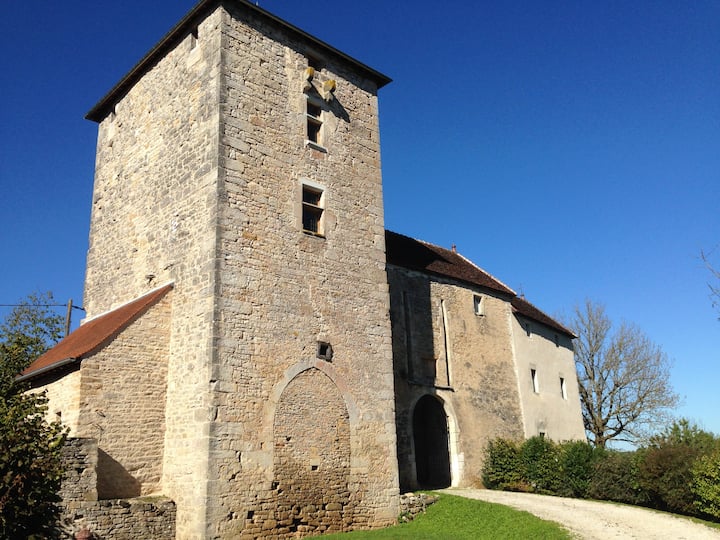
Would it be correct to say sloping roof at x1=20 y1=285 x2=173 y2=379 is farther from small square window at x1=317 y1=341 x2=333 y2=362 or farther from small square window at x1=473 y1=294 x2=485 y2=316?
small square window at x1=473 y1=294 x2=485 y2=316

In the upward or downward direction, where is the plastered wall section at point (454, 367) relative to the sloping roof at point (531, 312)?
downward

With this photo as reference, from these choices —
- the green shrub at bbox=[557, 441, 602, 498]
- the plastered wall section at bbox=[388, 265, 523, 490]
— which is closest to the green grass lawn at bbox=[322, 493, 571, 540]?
the plastered wall section at bbox=[388, 265, 523, 490]

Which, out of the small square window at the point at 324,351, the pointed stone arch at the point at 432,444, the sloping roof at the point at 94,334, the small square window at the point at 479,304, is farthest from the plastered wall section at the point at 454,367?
the sloping roof at the point at 94,334

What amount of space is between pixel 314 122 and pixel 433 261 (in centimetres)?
787

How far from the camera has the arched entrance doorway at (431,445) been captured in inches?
754

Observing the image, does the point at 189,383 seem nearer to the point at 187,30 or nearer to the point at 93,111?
the point at 187,30

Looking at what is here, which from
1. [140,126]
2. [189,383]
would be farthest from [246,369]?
[140,126]

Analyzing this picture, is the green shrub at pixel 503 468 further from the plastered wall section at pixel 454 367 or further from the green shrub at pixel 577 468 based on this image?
the green shrub at pixel 577 468

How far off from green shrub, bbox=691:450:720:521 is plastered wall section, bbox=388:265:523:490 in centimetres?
672

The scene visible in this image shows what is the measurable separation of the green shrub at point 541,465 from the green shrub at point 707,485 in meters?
4.28

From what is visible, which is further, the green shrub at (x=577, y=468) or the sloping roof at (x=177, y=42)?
the green shrub at (x=577, y=468)

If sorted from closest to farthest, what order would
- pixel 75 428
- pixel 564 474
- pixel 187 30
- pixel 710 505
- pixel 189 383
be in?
pixel 75 428 < pixel 189 383 < pixel 710 505 < pixel 187 30 < pixel 564 474

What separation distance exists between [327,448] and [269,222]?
5.03 meters

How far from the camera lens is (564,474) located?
17641 millimetres
